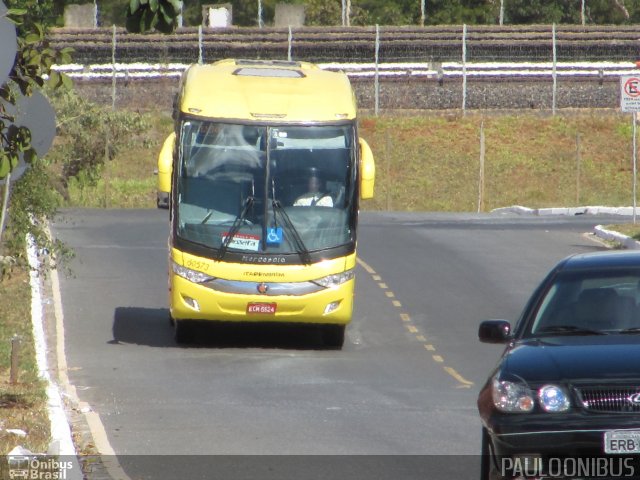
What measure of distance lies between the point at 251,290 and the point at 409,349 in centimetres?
206

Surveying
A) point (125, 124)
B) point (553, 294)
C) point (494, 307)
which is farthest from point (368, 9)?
point (553, 294)

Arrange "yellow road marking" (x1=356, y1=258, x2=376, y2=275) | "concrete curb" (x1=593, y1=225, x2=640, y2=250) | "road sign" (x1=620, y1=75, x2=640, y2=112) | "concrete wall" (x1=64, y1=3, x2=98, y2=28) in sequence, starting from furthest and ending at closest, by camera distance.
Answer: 1. "concrete wall" (x1=64, y1=3, x2=98, y2=28)
2. "road sign" (x1=620, y1=75, x2=640, y2=112)
3. "concrete curb" (x1=593, y1=225, x2=640, y2=250)
4. "yellow road marking" (x1=356, y1=258, x2=376, y2=275)

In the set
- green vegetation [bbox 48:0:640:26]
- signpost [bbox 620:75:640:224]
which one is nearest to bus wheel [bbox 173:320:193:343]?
signpost [bbox 620:75:640:224]

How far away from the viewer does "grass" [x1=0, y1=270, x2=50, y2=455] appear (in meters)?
10.2

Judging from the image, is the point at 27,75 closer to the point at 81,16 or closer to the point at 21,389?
the point at 21,389

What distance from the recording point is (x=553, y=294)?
367 inches

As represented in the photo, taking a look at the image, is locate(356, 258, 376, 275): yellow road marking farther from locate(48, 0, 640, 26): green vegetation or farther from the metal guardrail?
locate(48, 0, 640, 26): green vegetation

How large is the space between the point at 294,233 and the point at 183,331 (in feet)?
6.05

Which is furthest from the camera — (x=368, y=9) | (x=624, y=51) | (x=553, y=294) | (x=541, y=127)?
(x=368, y=9)

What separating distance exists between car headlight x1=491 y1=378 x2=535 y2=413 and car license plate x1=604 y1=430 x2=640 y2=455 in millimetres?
506

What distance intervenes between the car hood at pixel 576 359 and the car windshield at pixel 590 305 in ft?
0.86

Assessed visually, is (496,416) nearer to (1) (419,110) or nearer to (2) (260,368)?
(2) (260,368)

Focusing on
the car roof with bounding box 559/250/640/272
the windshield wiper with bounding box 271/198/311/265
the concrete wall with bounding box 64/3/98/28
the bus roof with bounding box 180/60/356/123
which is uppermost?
the concrete wall with bounding box 64/3/98/28

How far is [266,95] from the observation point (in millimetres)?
17250
